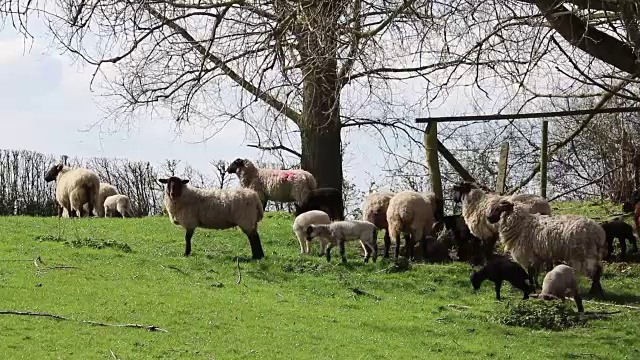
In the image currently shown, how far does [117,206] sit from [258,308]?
40.5 feet

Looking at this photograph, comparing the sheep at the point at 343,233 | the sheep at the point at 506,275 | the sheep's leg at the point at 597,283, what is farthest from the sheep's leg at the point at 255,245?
the sheep's leg at the point at 597,283

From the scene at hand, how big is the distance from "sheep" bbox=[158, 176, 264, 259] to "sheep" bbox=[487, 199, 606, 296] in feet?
11.7

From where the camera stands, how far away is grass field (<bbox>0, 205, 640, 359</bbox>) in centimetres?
834

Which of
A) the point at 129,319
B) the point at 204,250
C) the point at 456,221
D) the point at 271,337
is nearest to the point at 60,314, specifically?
the point at 129,319

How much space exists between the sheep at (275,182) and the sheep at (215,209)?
464 centimetres

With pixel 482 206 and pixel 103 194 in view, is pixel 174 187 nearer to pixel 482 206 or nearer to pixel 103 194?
pixel 482 206

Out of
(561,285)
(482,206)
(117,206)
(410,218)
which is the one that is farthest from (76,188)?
(561,285)

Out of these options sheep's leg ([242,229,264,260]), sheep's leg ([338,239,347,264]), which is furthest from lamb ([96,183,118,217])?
sheep's leg ([338,239,347,264])

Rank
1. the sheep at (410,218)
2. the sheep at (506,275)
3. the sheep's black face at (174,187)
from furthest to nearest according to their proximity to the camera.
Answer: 1. the sheep at (410,218)
2. the sheep's black face at (174,187)
3. the sheep at (506,275)

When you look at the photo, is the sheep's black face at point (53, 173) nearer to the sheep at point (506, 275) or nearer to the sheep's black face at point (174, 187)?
the sheep's black face at point (174, 187)

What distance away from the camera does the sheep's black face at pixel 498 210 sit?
12469 millimetres

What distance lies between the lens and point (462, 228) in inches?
580

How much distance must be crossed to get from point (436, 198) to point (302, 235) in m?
2.27

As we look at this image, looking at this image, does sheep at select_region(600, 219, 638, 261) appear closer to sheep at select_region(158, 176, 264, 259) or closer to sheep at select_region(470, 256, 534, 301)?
sheep at select_region(470, 256, 534, 301)
